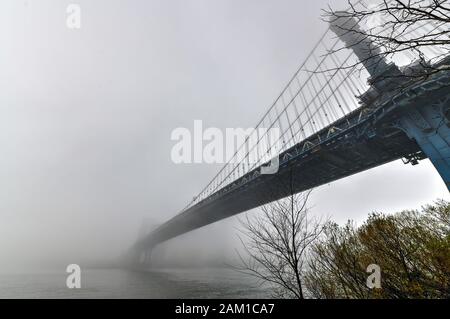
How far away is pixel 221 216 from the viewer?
123 ft

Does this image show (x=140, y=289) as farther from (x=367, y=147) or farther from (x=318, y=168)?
(x=367, y=147)

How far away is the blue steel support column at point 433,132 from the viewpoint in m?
11.1

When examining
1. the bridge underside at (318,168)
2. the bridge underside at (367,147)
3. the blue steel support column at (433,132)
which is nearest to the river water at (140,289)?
the bridge underside at (318,168)

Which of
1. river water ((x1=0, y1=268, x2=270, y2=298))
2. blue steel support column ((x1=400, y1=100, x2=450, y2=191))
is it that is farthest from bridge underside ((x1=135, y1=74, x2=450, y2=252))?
river water ((x1=0, y1=268, x2=270, y2=298))

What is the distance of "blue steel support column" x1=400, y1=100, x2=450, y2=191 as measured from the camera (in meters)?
11.1

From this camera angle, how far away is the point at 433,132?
463 inches

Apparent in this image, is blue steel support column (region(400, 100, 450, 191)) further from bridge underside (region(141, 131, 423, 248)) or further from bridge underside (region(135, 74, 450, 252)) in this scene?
bridge underside (region(141, 131, 423, 248))

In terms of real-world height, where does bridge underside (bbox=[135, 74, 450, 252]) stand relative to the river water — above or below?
above

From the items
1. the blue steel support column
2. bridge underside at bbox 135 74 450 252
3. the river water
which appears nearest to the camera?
the blue steel support column

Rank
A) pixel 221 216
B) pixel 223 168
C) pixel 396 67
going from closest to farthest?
pixel 396 67 → pixel 221 216 → pixel 223 168

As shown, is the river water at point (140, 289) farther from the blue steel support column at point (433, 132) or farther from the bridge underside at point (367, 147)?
the blue steel support column at point (433, 132)
